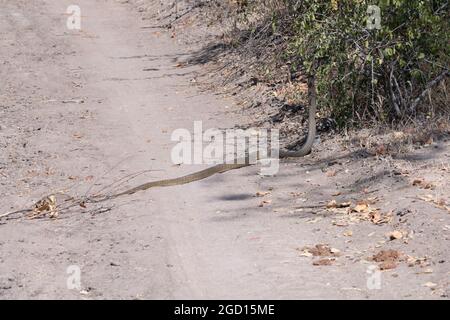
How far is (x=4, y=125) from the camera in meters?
12.5

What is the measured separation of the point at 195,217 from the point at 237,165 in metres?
1.71

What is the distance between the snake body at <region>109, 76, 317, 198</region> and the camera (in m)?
9.11

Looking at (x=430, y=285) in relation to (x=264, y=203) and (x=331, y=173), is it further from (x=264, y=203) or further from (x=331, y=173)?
(x=331, y=173)

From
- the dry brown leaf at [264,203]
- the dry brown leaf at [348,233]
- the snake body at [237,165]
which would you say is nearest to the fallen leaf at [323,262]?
the dry brown leaf at [348,233]

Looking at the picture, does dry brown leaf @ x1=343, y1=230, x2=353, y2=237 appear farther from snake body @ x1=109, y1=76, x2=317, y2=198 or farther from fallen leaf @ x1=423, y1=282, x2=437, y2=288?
snake body @ x1=109, y1=76, x2=317, y2=198

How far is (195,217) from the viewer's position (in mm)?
8125

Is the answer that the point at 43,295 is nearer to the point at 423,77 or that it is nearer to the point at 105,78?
the point at 423,77

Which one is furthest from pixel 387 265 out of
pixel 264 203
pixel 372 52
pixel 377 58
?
pixel 372 52

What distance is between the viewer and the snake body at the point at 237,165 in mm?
9109

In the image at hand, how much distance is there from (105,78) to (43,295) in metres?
8.74

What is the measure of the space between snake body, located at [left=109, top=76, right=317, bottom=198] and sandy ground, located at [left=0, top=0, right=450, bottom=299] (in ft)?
0.44

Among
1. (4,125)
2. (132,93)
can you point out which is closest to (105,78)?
(132,93)

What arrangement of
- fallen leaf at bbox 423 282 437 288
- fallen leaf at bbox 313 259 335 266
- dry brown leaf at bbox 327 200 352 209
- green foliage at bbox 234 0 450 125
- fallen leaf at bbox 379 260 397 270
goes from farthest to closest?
green foliage at bbox 234 0 450 125, dry brown leaf at bbox 327 200 352 209, fallen leaf at bbox 313 259 335 266, fallen leaf at bbox 379 260 397 270, fallen leaf at bbox 423 282 437 288

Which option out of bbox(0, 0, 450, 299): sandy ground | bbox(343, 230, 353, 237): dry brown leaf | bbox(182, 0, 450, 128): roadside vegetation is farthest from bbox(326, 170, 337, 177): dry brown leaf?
bbox(343, 230, 353, 237): dry brown leaf
